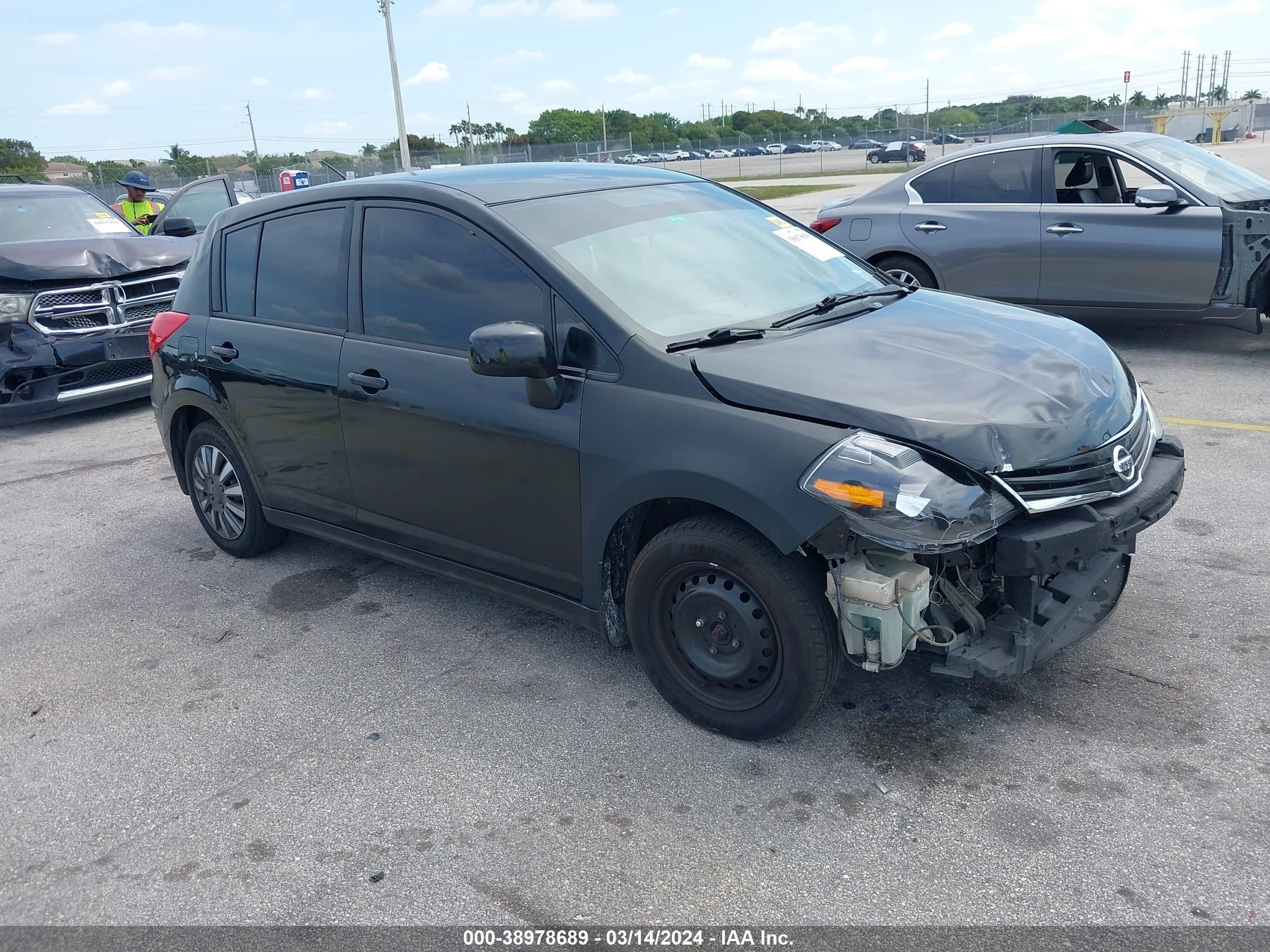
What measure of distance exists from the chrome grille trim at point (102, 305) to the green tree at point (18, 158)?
167 feet

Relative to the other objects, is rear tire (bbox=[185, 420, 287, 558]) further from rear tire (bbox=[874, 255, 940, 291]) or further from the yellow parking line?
rear tire (bbox=[874, 255, 940, 291])

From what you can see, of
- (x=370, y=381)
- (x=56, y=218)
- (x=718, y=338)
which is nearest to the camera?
(x=718, y=338)

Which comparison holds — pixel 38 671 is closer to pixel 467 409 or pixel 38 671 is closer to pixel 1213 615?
pixel 467 409

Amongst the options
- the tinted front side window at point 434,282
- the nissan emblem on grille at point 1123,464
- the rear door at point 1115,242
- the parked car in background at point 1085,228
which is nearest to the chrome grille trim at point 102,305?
the tinted front side window at point 434,282

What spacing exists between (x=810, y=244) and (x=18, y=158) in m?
64.9

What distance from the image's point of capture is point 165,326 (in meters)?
→ 5.14

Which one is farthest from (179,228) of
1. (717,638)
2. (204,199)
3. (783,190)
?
(783,190)

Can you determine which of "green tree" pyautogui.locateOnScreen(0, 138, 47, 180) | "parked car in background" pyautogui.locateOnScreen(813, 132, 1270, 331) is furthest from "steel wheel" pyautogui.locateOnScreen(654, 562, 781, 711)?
"green tree" pyautogui.locateOnScreen(0, 138, 47, 180)

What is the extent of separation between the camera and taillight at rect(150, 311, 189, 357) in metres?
5.06

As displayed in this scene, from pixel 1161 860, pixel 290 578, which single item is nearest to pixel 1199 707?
pixel 1161 860

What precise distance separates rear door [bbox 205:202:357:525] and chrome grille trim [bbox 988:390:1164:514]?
263cm

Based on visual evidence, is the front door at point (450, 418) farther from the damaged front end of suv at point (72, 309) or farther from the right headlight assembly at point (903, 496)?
the damaged front end of suv at point (72, 309)

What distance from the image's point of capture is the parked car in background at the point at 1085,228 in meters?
7.30

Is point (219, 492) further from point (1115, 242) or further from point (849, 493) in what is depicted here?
point (1115, 242)
